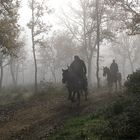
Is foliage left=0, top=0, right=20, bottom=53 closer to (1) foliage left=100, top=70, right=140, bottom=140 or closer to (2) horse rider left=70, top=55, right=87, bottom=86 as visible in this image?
(2) horse rider left=70, top=55, right=87, bottom=86

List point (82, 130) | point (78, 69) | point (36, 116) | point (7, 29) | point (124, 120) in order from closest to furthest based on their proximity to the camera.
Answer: point (124, 120) → point (82, 130) → point (36, 116) → point (78, 69) → point (7, 29)

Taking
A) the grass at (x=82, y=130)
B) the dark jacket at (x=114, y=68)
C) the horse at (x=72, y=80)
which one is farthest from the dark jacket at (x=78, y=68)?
the dark jacket at (x=114, y=68)

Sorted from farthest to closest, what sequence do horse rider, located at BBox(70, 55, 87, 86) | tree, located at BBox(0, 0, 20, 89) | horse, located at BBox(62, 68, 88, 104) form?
1. tree, located at BBox(0, 0, 20, 89)
2. horse rider, located at BBox(70, 55, 87, 86)
3. horse, located at BBox(62, 68, 88, 104)

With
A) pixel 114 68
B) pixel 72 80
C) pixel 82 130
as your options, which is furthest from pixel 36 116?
pixel 114 68

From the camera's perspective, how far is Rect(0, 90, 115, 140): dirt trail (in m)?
12.9

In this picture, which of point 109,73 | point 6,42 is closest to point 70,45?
point 109,73

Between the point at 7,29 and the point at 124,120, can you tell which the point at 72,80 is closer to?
the point at 7,29

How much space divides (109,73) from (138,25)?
4765mm

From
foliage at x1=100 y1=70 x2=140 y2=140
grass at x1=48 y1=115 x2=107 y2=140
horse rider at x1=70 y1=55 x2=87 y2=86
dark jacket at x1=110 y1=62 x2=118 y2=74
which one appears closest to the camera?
foliage at x1=100 y1=70 x2=140 y2=140

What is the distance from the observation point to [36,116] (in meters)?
16.5

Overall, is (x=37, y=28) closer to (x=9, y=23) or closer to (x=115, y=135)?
(x=9, y=23)

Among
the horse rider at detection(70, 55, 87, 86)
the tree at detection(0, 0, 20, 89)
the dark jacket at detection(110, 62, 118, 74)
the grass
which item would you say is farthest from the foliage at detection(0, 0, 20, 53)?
the grass

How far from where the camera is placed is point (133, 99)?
42.5 feet

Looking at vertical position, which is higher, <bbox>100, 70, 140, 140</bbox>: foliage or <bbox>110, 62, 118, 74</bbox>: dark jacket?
<bbox>110, 62, 118, 74</bbox>: dark jacket
